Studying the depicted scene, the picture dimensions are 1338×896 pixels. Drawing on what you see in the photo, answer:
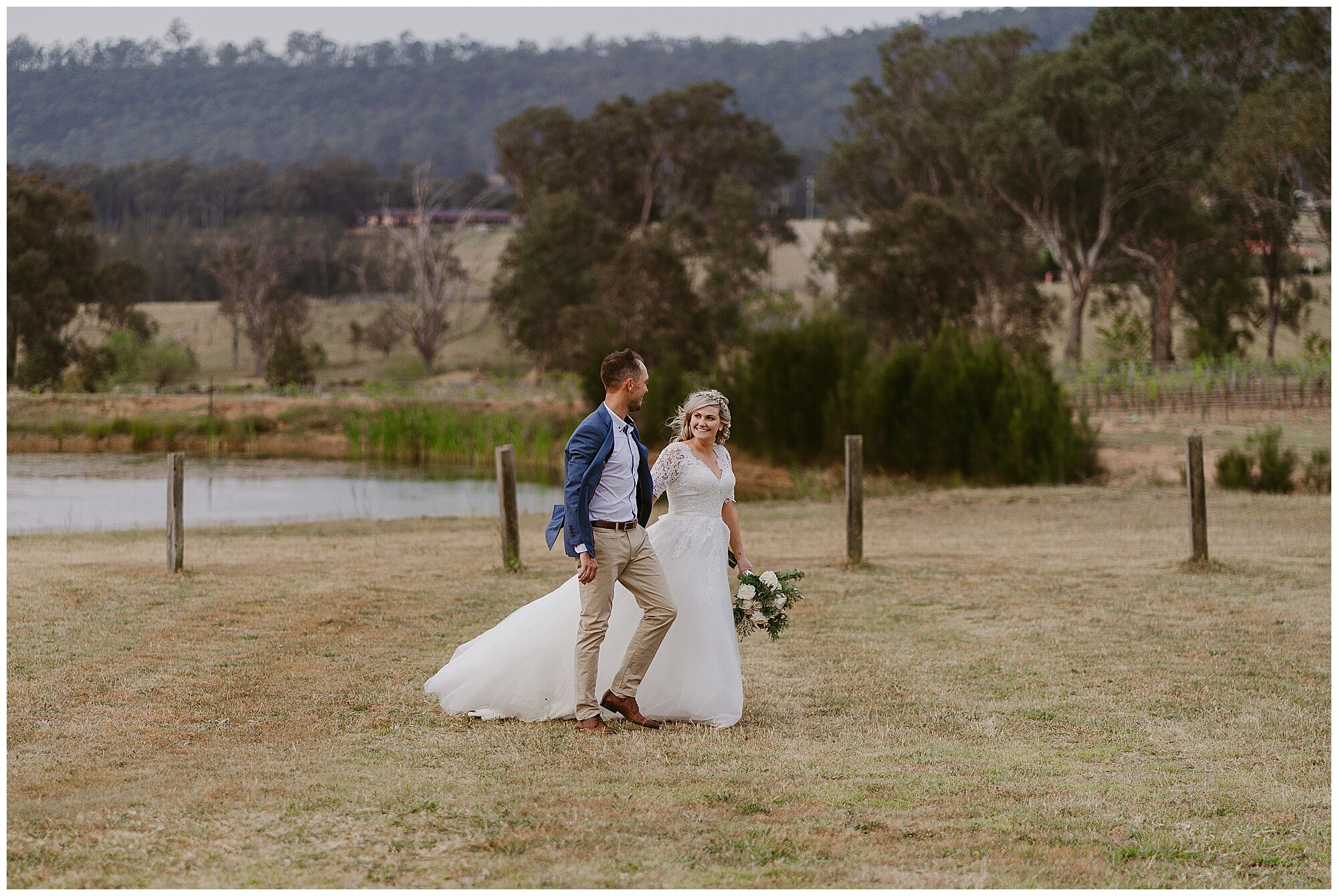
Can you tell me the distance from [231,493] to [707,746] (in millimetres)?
21268

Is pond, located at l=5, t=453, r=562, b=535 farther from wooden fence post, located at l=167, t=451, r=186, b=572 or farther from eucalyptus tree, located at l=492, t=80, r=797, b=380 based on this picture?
eucalyptus tree, located at l=492, t=80, r=797, b=380

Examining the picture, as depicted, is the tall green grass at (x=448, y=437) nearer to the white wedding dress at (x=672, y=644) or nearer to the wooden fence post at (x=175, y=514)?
the wooden fence post at (x=175, y=514)

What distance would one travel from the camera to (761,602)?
7168 mm

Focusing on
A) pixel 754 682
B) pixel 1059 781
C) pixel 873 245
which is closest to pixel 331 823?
pixel 1059 781

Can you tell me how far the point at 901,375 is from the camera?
25.3 meters

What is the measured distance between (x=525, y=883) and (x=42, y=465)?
95.5 feet

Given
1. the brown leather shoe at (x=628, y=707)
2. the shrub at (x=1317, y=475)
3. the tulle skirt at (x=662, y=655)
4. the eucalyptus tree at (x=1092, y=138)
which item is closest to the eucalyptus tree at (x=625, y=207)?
the eucalyptus tree at (x=1092, y=138)

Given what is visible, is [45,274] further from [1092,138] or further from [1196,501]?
[1196,501]

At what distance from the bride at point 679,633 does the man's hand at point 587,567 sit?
1.40ft

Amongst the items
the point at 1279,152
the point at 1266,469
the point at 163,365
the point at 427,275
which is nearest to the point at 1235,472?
the point at 1266,469

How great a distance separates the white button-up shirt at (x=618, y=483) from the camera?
647 centimetres

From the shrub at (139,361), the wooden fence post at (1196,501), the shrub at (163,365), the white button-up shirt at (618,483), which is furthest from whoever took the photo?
the shrub at (163,365)

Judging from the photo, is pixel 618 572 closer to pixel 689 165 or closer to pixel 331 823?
pixel 331 823

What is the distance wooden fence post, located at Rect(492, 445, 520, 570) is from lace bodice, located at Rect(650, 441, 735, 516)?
6.37 meters
